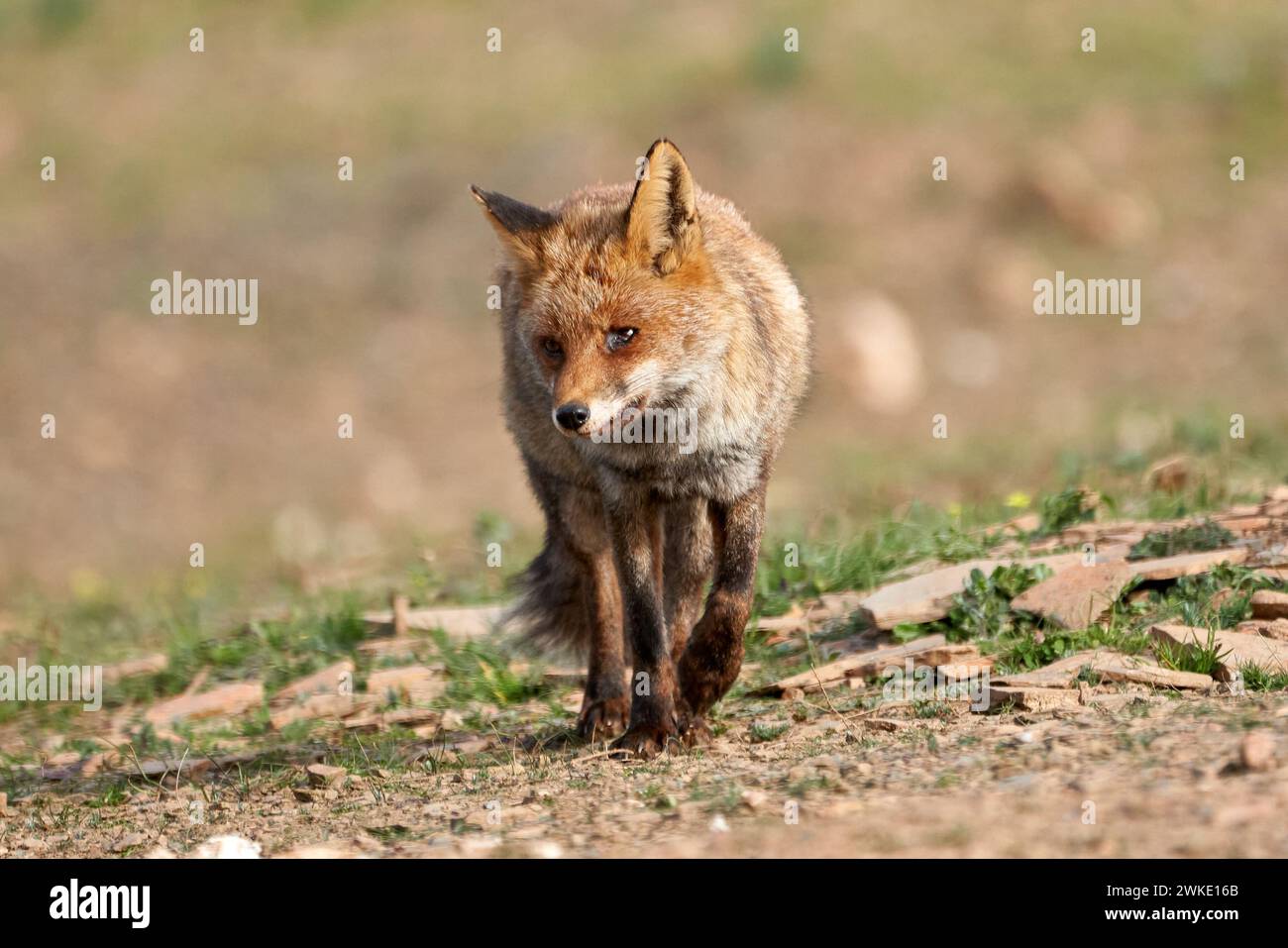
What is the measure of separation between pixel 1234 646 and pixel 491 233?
46.2ft

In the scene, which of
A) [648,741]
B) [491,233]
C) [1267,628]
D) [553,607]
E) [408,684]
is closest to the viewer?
[648,741]

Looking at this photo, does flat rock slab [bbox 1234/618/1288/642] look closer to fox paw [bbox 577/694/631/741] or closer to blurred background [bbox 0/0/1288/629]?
fox paw [bbox 577/694/631/741]

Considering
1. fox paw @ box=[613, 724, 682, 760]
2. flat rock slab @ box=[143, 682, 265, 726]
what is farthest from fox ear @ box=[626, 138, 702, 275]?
flat rock slab @ box=[143, 682, 265, 726]

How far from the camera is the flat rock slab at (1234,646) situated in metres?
5.80

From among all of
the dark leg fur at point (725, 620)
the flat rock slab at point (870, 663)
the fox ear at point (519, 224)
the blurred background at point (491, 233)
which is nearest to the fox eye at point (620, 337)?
the fox ear at point (519, 224)

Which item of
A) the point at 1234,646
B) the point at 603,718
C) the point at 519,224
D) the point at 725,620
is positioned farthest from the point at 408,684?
the point at 1234,646

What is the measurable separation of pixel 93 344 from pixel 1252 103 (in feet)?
44.5

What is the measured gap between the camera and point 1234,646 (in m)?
6.00

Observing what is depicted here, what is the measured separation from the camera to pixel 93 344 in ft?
55.2

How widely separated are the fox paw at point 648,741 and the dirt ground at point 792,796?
78mm

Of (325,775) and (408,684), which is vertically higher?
(408,684)

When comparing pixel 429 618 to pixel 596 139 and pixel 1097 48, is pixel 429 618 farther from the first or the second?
pixel 1097 48

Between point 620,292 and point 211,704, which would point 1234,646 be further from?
point 211,704

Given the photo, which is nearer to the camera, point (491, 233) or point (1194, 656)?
point (1194, 656)
